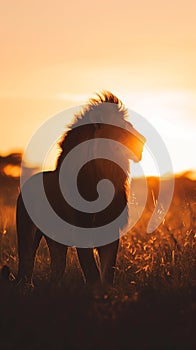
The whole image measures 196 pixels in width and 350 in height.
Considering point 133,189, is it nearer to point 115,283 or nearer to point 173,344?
point 115,283

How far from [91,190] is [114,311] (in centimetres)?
179

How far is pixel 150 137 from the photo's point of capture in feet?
Answer: 28.4

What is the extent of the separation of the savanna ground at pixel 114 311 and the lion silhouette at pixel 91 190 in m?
0.18

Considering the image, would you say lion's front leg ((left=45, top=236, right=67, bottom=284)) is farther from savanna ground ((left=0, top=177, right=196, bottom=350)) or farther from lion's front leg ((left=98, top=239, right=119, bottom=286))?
lion's front leg ((left=98, top=239, right=119, bottom=286))

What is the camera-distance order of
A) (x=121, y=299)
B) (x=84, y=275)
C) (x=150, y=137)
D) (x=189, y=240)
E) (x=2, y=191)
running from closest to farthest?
(x=121, y=299) < (x=84, y=275) < (x=189, y=240) < (x=150, y=137) < (x=2, y=191)

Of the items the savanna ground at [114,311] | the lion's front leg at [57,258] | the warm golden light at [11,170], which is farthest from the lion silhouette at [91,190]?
the warm golden light at [11,170]

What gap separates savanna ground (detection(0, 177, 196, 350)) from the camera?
5.50 metres

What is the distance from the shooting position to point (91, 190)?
7.46 m

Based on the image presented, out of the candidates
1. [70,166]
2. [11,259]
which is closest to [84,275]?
[70,166]

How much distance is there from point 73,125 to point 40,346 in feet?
8.66

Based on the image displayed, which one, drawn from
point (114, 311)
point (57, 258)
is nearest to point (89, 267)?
point (57, 258)

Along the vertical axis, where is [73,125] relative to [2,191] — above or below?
above

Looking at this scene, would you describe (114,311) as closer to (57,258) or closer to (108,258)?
(108,258)

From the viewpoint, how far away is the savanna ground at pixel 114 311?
5.50m
